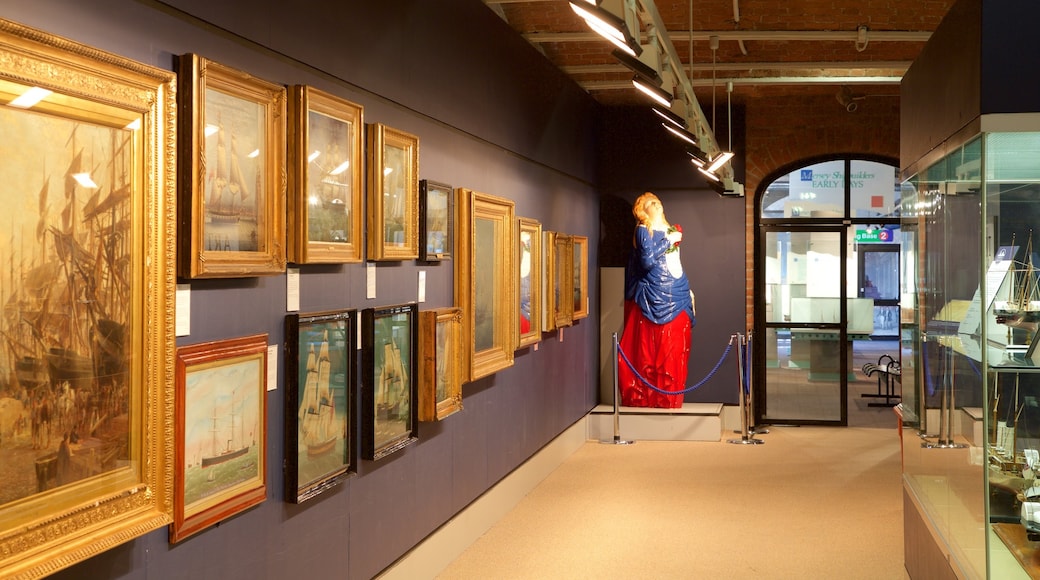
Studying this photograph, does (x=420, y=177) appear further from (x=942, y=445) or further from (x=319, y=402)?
(x=942, y=445)

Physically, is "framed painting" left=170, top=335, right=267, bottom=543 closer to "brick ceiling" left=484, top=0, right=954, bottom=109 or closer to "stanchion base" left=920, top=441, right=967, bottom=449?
"stanchion base" left=920, top=441, right=967, bottom=449

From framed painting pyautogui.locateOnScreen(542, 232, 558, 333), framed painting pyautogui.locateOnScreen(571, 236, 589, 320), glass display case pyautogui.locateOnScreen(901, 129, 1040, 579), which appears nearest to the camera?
glass display case pyautogui.locateOnScreen(901, 129, 1040, 579)

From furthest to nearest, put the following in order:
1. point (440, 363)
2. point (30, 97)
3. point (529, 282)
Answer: point (529, 282), point (440, 363), point (30, 97)

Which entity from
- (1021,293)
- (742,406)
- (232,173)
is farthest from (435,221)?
(742,406)

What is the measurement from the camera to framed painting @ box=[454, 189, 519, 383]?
612 cm

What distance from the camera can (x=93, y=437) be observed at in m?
2.71

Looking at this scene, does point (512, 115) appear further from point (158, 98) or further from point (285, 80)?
point (158, 98)

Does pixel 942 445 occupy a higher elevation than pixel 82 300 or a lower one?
lower

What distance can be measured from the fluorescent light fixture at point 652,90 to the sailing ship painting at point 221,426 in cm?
262

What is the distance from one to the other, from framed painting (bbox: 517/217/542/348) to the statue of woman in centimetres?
280

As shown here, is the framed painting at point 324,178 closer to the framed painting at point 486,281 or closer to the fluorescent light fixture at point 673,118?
the framed painting at point 486,281

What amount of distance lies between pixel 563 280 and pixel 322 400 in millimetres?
5369

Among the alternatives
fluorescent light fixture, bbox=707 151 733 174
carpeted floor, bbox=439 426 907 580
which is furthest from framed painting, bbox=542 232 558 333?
fluorescent light fixture, bbox=707 151 733 174

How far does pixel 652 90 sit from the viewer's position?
17.7ft
